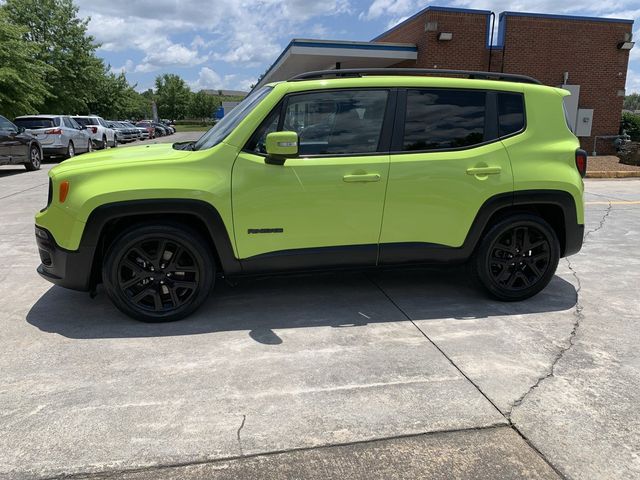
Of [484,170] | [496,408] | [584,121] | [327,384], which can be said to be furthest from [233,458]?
[584,121]

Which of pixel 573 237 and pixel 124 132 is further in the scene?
pixel 124 132

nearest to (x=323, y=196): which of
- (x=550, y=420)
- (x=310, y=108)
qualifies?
(x=310, y=108)

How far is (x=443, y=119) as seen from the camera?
4.17 meters

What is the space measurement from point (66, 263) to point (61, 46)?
38.2 meters

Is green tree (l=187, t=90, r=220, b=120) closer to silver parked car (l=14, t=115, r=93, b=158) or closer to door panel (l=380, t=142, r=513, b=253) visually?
silver parked car (l=14, t=115, r=93, b=158)

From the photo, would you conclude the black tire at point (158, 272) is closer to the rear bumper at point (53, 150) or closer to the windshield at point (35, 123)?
the rear bumper at point (53, 150)

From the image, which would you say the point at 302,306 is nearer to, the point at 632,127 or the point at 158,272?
the point at 158,272

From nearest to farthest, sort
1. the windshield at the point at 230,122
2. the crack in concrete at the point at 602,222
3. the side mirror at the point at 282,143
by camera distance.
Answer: the side mirror at the point at 282,143 → the windshield at the point at 230,122 → the crack in concrete at the point at 602,222

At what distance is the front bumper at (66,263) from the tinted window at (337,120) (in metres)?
1.82

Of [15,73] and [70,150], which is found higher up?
[15,73]

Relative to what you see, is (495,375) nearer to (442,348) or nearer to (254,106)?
(442,348)

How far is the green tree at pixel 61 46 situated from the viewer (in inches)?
1330

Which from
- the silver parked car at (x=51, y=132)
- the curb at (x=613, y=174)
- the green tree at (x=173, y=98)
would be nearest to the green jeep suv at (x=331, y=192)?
the curb at (x=613, y=174)

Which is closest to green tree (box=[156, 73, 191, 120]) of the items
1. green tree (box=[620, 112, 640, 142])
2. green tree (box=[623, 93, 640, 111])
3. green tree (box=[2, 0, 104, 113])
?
green tree (box=[2, 0, 104, 113])
